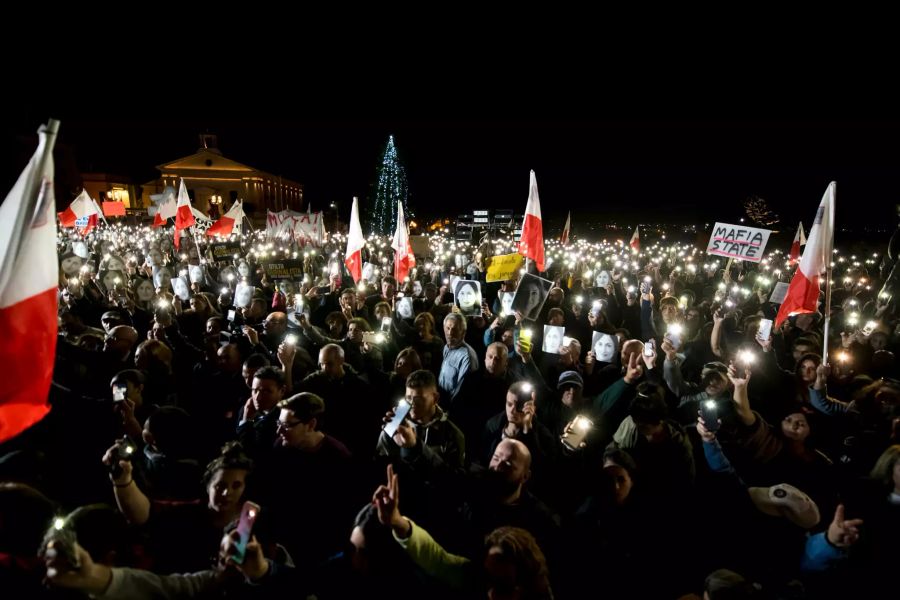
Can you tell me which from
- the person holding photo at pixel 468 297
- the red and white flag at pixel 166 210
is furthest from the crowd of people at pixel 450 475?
the red and white flag at pixel 166 210

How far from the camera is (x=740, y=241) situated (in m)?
9.70

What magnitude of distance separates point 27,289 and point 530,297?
5277mm

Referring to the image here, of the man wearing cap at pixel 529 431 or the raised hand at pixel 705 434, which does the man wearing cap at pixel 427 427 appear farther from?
the raised hand at pixel 705 434

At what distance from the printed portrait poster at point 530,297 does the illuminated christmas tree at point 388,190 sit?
5569cm

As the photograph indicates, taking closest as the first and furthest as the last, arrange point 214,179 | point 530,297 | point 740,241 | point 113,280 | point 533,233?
1. point 530,297
2. point 113,280
3. point 533,233
4. point 740,241
5. point 214,179

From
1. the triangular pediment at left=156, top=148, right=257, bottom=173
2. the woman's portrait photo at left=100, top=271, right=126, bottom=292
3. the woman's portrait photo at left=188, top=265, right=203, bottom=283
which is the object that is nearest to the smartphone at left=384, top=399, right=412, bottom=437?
the woman's portrait photo at left=100, top=271, right=126, bottom=292

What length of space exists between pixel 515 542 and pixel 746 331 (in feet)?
21.5

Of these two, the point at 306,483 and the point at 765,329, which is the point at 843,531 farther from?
the point at 765,329

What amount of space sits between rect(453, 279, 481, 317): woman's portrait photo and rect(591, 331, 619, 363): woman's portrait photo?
2705mm

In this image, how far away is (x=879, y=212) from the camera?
2406 inches

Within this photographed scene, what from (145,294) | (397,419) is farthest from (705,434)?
(145,294)

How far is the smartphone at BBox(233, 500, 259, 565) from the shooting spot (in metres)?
2.13

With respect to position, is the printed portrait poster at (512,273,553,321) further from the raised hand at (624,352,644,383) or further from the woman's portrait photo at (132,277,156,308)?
the woman's portrait photo at (132,277,156,308)

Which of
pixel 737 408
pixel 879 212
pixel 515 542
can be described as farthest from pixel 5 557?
pixel 879 212
